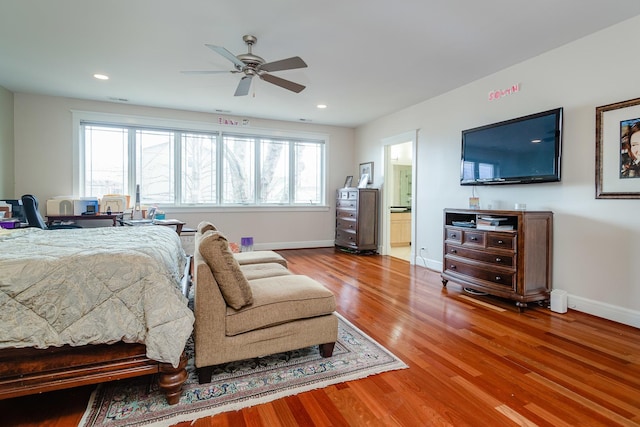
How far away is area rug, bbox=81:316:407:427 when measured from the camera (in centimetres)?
155

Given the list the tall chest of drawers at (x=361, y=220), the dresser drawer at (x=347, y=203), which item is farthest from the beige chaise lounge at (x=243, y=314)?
the dresser drawer at (x=347, y=203)

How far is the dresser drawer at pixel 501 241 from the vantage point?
123 inches

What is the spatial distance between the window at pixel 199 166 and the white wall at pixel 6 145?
822 mm

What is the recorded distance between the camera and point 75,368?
150 cm

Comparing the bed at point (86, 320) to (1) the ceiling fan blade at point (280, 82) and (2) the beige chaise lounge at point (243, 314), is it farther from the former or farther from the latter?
(1) the ceiling fan blade at point (280, 82)

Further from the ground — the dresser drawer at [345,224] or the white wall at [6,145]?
the white wall at [6,145]

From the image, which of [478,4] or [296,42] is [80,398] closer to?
[296,42]

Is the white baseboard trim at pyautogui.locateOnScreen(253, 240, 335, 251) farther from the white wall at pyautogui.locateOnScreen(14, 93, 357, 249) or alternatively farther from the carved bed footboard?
the carved bed footboard

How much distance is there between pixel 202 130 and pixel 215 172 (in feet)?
2.59

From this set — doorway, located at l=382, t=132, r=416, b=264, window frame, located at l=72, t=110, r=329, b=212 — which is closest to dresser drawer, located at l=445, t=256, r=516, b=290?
doorway, located at l=382, t=132, r=416, b=264

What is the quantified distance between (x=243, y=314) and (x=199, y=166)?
4.66 m

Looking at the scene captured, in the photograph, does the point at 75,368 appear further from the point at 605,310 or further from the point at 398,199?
the point at 398,199

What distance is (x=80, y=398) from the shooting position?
1668mm

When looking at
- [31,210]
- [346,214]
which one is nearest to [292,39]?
[31,210]
